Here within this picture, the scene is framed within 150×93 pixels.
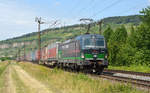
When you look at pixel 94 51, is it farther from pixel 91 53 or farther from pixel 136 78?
pixel 136 78

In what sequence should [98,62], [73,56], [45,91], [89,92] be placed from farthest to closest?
Answer: 1. [73,56]
2. [98,62]
3. [45,91]
4. [89,92]

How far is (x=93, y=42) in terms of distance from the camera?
24000mm

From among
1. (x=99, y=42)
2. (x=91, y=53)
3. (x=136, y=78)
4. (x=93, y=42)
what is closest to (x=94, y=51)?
(x=91, y=53)

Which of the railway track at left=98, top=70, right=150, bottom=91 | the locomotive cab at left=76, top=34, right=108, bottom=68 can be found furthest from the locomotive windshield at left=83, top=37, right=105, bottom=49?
the railway track at left=98, top=70, right=150, bottom=91

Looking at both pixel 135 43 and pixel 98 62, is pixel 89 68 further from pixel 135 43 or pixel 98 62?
pixel 135 43

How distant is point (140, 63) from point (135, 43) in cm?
366

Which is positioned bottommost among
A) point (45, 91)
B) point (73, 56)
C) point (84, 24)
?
point (45, 91)

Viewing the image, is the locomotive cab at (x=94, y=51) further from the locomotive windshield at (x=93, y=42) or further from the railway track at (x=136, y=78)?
the railway track at (x=136, y=78)

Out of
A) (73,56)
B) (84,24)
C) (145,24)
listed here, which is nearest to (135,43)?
(145,24)

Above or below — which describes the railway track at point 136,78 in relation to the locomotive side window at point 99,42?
below

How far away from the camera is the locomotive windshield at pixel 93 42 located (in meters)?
23.8

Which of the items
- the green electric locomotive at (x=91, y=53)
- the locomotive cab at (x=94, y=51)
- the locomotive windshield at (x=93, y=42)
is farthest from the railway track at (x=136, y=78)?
the locomotive windshield at (x=93, y=42)

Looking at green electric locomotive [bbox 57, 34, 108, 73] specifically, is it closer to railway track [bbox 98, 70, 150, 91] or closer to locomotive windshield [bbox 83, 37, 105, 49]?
locomotive windshield [bbox 83, 37, 105, 49]

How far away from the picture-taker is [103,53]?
77.4ft
